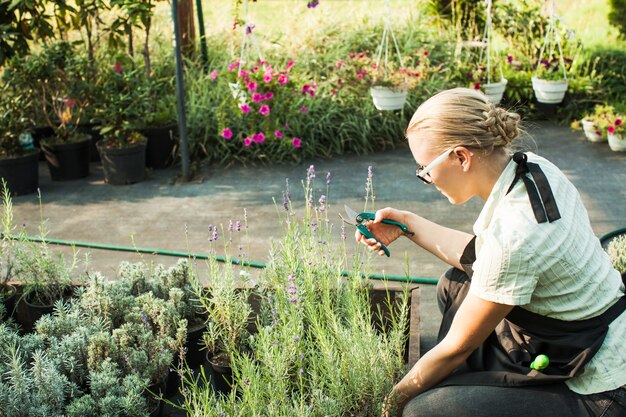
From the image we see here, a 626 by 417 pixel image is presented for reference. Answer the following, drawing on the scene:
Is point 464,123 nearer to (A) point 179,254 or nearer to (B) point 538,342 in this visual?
(B) point 538,342

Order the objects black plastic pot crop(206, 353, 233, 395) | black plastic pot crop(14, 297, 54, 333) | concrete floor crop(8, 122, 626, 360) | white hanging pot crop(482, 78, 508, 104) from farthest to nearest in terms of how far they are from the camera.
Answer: white hanging pot crop(482, 78, 508, 104) < concrete floor crop(8, 122, 626, 360) < black plastic pot crop(14, 297, 54, 333) < black plastic pot crop(206, 353, 233, 395)

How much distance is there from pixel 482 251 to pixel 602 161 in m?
4.28

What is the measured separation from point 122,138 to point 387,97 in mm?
2048

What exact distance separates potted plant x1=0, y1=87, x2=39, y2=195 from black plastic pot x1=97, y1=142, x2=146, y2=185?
499 millimetres

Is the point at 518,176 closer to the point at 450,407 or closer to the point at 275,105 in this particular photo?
the point at 450,407

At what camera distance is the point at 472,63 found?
750 cm

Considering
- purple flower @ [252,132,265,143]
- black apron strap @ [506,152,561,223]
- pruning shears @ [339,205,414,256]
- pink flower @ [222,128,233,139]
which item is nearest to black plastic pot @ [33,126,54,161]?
pink flower @ [222,128,233,139]

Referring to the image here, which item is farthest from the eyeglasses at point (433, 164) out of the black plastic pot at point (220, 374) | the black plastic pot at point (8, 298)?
the black plastic pot at point (8, 298)

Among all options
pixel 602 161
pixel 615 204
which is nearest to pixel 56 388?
pixel 615 204

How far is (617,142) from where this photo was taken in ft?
20.0

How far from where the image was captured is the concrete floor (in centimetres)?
455

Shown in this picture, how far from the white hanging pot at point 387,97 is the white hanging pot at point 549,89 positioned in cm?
134

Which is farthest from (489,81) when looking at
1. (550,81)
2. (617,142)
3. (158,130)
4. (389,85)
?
(158,130)

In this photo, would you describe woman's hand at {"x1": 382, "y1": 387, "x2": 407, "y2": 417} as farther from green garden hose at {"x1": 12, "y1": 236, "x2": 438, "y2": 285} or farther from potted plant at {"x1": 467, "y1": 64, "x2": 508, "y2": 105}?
potted plant at {"x1": 467, "y1": 64, "x2": 508, "y2": 105}
